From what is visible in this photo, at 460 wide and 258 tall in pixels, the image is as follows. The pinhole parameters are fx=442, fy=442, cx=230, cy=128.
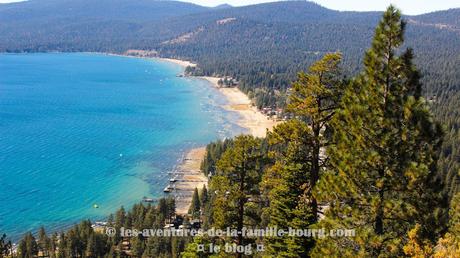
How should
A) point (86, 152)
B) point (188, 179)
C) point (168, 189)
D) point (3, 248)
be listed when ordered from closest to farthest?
point (3, 248) → point (168, 189) → point (188, 179) → point (86, 152)

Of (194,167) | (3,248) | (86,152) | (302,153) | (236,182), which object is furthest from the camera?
Answer: (86,152)

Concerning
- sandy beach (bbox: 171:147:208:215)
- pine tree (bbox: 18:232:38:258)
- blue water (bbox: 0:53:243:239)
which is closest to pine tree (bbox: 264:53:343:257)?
pine tree (bbox: 18:232:38:258)

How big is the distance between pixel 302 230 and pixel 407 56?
10312 mm

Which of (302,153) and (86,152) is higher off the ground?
(302,153)

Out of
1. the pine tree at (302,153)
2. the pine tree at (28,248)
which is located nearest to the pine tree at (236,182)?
the pine tree at (302,153)

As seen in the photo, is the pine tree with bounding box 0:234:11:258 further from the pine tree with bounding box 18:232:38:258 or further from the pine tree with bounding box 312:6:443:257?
the pine tree with bounding box 312:6:443:257

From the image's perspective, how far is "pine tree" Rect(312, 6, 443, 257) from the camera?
1557 cm

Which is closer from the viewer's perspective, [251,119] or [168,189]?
[168,189]

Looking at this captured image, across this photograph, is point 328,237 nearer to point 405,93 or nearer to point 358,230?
point 358,230

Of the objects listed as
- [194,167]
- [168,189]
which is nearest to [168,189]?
[168,189]

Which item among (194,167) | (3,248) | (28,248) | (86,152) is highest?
(3,248)

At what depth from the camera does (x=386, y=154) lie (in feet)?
53.0

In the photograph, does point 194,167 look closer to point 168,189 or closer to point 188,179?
point 188,179

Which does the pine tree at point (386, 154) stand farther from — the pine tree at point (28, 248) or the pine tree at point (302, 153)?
the pine tree at point (28, 248)
